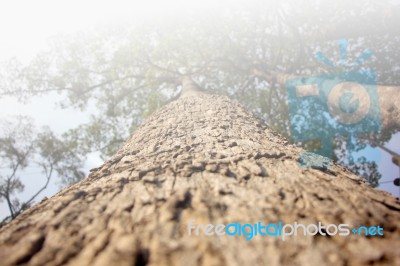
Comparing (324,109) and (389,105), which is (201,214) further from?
(324,109)

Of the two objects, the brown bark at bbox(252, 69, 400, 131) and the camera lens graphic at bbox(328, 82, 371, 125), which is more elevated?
the camera lens graphic at bbox(328, 82, 371, 125)

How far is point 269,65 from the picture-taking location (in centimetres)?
1038

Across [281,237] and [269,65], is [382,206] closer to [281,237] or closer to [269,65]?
[281,237]

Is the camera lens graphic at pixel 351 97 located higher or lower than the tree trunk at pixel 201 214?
higher

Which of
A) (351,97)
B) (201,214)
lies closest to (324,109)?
(351,97)

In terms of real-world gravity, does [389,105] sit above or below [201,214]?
above

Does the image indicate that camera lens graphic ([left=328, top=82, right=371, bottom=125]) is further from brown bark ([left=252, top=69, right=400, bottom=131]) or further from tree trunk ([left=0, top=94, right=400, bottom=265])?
tree trunk ([left=0, top=94, right=400, bottom=265])

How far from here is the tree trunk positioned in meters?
0.82

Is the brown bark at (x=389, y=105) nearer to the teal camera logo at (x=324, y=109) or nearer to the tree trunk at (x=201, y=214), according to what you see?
the teal camera logo at (x=324, y=109)

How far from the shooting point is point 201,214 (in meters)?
1.01

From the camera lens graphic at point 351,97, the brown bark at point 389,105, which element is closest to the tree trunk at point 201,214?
the brown bark at point 389,105

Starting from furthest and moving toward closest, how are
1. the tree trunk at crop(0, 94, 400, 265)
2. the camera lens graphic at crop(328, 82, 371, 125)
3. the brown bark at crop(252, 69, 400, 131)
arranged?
the camera lens graphic at crop(328, 82, 371, 125)
the brown bark at crop(252, 69, 400, 131)
the tree trunk at crop(0, 94, 400, 265)

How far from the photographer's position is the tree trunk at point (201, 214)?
823 millimetres

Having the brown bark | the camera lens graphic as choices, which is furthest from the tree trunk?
the camera lens graphic
